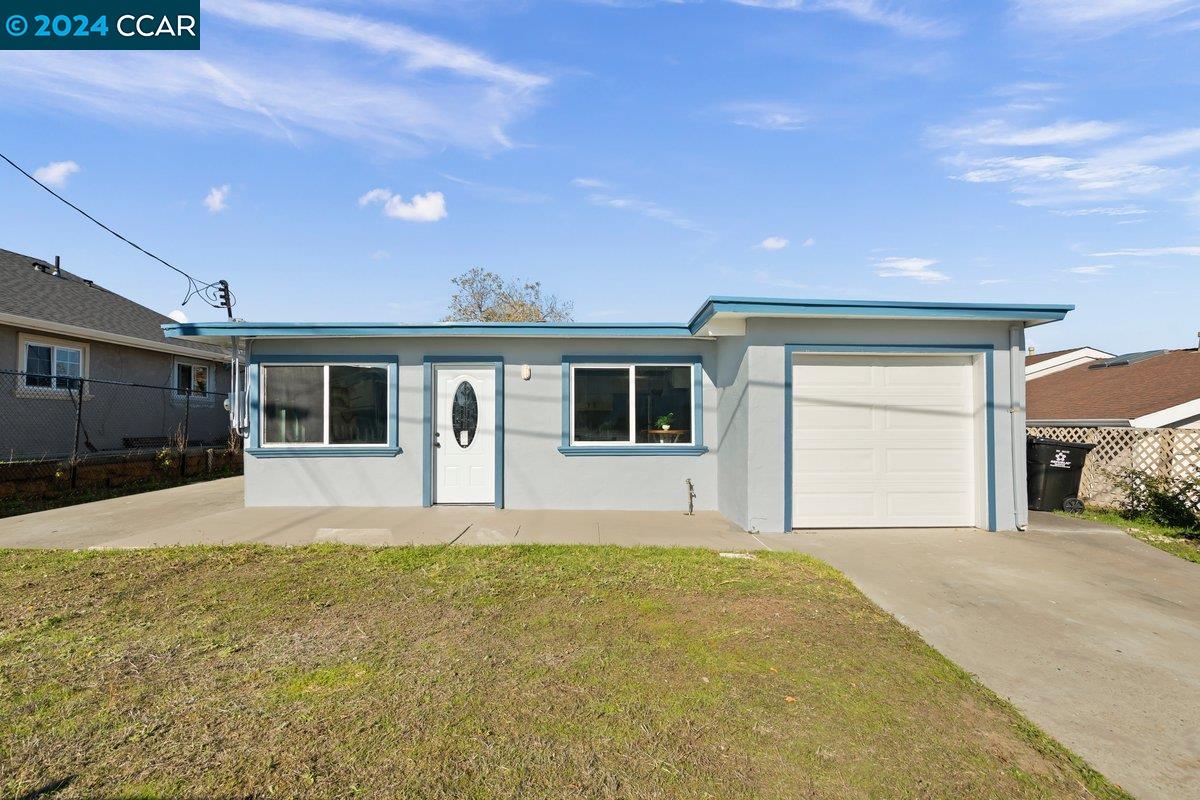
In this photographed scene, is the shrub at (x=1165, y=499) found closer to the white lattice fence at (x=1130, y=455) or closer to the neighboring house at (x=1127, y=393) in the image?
the white lattice fence at (x=1130, y=455)

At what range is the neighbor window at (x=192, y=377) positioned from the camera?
17.3 m

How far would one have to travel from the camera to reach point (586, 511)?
30.4ft

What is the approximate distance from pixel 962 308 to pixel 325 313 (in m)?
20.4

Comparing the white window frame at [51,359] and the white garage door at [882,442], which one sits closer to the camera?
the white garage door at [882,442]

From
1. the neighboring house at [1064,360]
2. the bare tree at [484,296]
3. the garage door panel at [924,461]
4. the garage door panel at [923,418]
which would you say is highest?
the bare tree at [484,296]

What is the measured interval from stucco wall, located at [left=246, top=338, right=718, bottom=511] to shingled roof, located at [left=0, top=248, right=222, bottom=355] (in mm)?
8098

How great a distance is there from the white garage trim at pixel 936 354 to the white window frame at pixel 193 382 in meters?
15.6

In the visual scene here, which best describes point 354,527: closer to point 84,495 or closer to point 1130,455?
point 84,495

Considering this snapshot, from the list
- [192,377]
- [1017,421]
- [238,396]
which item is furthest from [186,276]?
[1017,421]

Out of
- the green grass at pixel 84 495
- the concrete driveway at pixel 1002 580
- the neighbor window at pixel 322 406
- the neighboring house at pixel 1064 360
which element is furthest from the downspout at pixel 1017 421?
the neighboring house at pixel 1064 360

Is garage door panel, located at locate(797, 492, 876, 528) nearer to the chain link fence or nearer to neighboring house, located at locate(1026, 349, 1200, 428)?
neighboring house, located at locate(1026, 349, 1200, 428)

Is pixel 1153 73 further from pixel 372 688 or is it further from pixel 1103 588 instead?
pixel 372 688

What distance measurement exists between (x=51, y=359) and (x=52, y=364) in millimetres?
114

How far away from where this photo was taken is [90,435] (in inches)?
555
